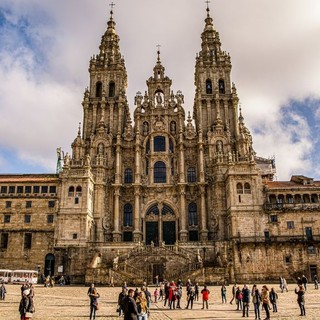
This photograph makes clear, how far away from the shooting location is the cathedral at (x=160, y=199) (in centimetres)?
4941

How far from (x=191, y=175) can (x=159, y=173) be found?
488cm

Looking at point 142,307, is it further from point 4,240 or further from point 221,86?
point 221,86

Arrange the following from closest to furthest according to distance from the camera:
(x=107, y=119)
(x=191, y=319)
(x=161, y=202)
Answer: (x=191, y=319) < (x=161, y=202) < (x=107, y=119)

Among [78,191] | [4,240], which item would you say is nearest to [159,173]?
[78,191]

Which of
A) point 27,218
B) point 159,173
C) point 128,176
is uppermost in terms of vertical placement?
point 159,173

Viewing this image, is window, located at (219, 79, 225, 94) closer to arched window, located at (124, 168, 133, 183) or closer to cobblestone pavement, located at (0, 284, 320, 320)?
arched window, located at (124, 168, 133, 183)

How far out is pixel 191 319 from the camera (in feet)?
65.5

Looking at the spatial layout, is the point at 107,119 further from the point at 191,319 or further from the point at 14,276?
the point at 191,319

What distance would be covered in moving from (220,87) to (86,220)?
30665 millimetres

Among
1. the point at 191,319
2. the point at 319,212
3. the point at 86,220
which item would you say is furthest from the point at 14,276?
the point at 319,212

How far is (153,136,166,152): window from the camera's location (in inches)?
2458

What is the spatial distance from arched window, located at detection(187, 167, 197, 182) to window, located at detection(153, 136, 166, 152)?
518 centimetres

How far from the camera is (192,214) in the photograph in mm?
59219

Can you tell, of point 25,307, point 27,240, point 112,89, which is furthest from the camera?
point 112,89
